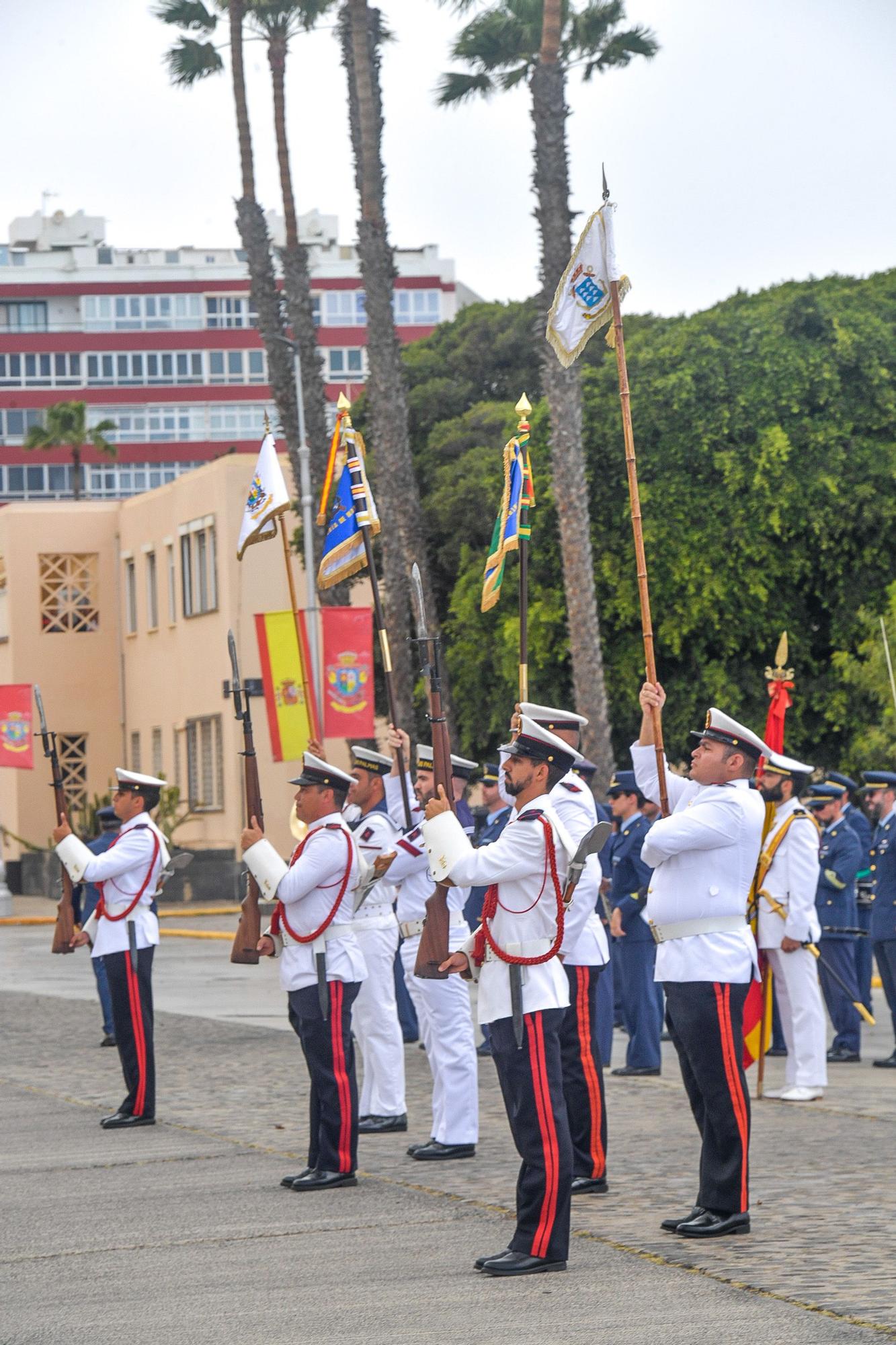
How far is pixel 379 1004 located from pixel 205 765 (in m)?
30.0

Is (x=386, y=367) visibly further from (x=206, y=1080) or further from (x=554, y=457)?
(x=206, y=1080)

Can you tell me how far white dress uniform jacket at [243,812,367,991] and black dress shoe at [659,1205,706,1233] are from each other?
1.94m

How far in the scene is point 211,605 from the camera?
39.6 metres

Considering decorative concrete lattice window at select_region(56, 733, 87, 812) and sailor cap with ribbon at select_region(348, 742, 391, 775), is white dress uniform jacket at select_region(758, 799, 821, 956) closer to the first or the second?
sailor cap with ribbon at select_region(348, 742, 391, 775)

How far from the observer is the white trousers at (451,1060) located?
383 inches

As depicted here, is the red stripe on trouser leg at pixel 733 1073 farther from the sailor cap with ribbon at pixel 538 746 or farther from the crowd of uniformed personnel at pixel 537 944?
the sailor cap with ribbon at pixel 538 746

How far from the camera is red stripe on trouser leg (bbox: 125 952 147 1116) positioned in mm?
10922

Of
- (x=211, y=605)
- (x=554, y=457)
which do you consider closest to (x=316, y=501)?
(x=211, y=605)

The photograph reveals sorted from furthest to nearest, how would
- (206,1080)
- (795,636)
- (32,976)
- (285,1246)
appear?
(795,636)
(32,976)
(206,1080)
(285,1246)

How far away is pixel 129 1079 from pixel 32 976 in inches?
474

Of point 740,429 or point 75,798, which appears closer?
point 740,429

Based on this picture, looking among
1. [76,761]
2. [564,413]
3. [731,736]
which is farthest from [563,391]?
[76,761]

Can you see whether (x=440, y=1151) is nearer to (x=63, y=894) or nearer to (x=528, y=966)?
(x=528, y=966)

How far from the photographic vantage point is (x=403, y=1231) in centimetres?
791
